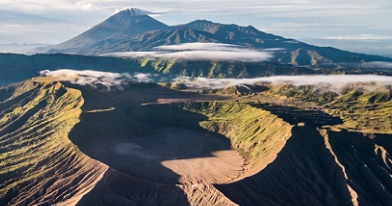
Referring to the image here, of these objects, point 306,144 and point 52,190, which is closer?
point 52,190

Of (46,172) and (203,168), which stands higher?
(46,172)


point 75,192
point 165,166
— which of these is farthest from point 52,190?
point 165,166

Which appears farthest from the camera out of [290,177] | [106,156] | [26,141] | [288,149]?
[26,141]

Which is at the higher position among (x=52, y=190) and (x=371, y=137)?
(x=371, y=137)

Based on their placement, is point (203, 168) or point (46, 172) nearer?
point (46, 172)

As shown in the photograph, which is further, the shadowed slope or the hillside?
the shadowed slope

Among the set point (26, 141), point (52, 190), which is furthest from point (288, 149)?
point (26, 141)

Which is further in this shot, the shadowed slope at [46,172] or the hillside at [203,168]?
the shadowed slope at [46,172]

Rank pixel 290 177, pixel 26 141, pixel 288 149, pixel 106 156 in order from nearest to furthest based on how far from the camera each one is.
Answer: pixel 290 177, pixel 288 149, pixel 106 156, pixel 26 141

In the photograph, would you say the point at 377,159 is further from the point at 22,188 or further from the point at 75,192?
the point at 22,188
